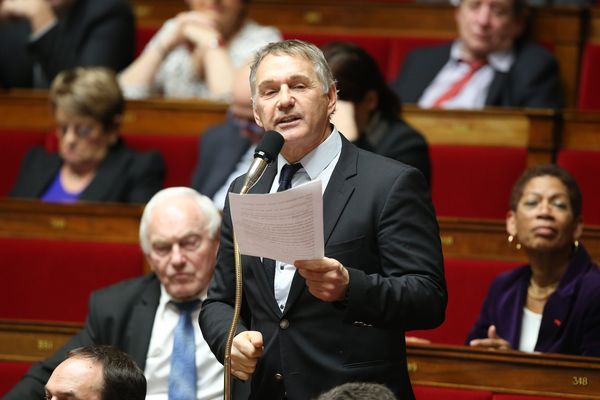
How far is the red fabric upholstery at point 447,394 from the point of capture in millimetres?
1421

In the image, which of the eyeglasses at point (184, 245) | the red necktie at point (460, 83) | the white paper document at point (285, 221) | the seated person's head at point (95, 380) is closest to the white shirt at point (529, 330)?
the eyeglasses at point (184, 245)

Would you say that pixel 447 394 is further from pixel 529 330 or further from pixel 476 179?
pixel 476 179

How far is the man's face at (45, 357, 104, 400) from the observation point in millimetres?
1192

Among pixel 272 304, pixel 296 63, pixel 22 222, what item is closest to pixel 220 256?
pixel 272 304

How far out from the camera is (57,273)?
1.87m

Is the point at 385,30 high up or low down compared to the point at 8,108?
up

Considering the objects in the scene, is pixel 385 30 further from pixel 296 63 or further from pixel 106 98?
pixel 296 63

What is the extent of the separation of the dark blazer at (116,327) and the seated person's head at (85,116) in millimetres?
497

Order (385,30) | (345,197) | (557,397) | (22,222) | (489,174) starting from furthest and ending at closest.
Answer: (385,30), (489,174), (22,222), (557,397), (345,197)

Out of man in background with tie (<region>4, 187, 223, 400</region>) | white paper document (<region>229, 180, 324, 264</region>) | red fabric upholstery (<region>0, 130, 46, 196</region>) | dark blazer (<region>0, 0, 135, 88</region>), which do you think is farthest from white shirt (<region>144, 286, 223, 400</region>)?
dark blazer (<region>0, 0, 135, 88</region>)

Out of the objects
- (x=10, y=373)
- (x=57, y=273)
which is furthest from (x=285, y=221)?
(x=57, y=273)

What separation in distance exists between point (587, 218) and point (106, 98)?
0.83m

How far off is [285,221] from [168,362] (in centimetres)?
60

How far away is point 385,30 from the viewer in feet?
8.35
